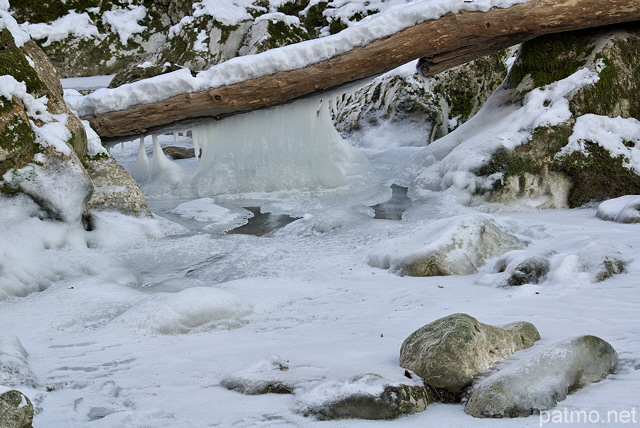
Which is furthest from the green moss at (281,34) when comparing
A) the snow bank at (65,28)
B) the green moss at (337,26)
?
the snow bank at (65,28)

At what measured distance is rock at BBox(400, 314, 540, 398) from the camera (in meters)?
2.58

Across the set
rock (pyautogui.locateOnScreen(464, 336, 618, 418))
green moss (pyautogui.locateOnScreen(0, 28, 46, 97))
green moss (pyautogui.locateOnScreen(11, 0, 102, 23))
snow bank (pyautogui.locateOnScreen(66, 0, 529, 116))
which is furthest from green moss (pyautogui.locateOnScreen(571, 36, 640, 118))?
green moss (pyautogui.locateOnScreen(11, 0, 102, 23))

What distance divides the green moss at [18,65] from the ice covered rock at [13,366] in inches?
125

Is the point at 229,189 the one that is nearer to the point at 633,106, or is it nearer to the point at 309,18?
the point at 633,106

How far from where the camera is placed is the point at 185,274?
5.18m

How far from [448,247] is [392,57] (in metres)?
3.24

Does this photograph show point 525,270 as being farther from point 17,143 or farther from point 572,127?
point 17,143

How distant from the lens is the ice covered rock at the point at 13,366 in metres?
2.83

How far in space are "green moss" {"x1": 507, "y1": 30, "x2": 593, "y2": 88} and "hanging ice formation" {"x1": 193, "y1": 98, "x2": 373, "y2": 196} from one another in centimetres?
231

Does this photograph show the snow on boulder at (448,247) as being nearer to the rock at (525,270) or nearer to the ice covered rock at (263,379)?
the rock at (525,270)

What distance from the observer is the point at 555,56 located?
7234mm

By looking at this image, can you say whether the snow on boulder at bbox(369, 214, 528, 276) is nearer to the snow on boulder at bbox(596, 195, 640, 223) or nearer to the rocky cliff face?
the snow on boulder at bbox(596, 195, 640, 223)

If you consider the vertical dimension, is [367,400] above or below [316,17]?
below

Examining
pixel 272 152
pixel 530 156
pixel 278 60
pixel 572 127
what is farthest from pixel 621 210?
pixel 272 152
